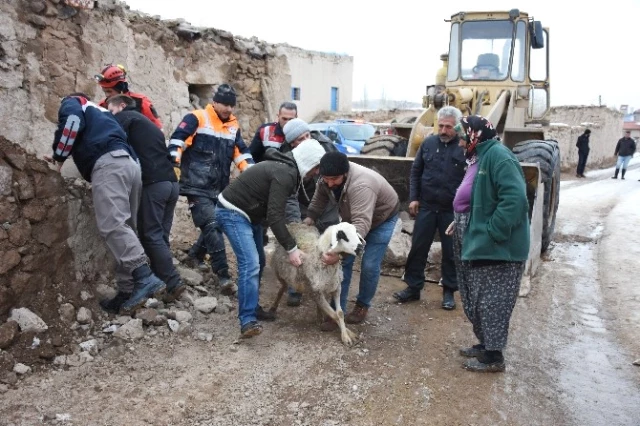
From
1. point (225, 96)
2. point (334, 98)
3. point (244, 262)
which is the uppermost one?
point (334, 98)

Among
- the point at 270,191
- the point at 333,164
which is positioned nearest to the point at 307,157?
the point at 333,164

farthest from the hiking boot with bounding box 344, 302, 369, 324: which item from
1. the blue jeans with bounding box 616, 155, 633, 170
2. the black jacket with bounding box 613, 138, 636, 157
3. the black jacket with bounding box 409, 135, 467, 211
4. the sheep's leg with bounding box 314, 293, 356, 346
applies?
the blue jeans with bounding box 616, 155, 633, 170

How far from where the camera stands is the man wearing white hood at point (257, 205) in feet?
12.9

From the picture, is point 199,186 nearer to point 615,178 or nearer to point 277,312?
point 277,312

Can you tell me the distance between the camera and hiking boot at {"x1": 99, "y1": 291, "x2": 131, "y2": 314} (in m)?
4.21

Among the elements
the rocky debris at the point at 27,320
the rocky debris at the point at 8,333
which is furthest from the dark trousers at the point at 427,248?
the rocky debris at the point at 8,333

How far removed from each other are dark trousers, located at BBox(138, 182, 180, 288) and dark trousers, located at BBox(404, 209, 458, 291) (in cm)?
222

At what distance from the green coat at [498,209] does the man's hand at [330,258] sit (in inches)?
37.1

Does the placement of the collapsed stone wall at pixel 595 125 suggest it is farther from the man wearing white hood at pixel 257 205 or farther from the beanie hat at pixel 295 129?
the man wearing white hood at pixel 257 205

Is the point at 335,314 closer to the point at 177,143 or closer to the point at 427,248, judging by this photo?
the point at 427,248

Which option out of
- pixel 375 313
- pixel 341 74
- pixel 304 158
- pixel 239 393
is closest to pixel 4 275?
pixel 239 393

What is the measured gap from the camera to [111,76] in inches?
175

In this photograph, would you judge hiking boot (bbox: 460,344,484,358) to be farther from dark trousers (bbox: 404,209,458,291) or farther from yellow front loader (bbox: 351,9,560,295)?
yellow front loader (bbox: 351,9,560,295)

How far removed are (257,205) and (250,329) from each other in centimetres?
91
